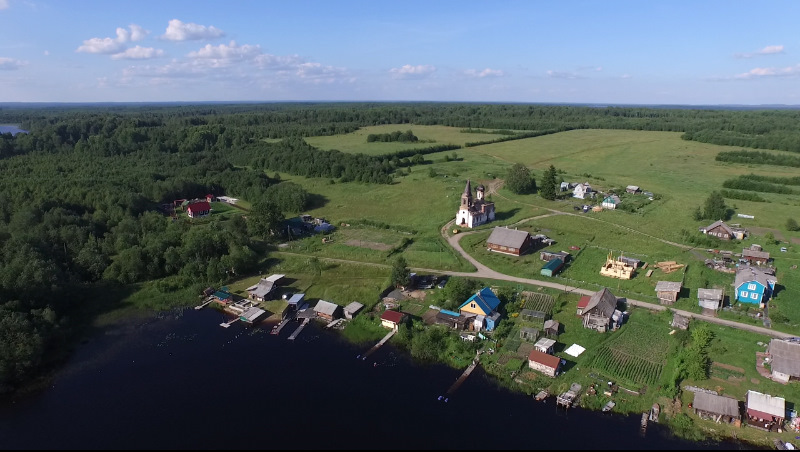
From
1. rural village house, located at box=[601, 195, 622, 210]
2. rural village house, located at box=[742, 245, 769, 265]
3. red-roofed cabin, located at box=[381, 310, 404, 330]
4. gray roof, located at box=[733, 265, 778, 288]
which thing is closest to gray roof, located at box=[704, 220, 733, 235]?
rural village house, located at box=[742, 245, 769, 265]

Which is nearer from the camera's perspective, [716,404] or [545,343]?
A: [716,404]

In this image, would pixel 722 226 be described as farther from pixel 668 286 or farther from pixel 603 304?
pixel 603 304

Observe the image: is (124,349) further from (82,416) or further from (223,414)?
(223,414)

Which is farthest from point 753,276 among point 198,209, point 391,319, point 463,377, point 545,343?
point 198,209

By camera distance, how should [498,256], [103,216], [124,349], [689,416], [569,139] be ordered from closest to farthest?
[689,416] < [124,349] < [498,256] < [103,216] < [569,139]

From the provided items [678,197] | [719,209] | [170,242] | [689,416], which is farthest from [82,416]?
[678,197]

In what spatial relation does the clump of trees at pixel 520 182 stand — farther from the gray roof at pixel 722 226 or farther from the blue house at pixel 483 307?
the blue house at pixel 483 307
